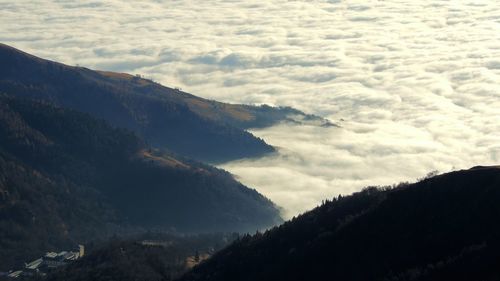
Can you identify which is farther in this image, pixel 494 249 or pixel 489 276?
pixel 494 249
